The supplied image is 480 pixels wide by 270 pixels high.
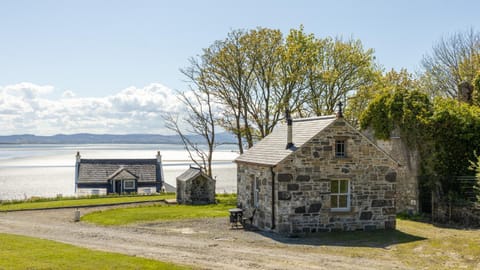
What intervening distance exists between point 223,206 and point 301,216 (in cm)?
1427

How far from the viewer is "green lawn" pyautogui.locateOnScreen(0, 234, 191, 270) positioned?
15094mm

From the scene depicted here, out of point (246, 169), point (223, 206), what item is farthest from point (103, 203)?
point (246, 169)

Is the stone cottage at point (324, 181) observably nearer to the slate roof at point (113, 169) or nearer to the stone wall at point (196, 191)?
the stone wall at point (196, 191)

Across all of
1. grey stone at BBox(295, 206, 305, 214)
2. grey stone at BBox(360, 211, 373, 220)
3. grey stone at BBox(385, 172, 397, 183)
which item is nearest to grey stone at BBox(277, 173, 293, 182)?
grey stone at BBox(295, 206, 305, 214)

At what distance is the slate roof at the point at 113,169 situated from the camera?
56531 mm

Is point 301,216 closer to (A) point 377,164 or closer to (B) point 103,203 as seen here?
(A) point 377,164

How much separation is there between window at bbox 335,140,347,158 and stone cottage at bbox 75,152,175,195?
3594 centimetres

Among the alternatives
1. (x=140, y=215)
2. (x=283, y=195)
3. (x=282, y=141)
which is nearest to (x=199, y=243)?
(x=283, y=195)

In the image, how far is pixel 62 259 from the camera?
1603 cm

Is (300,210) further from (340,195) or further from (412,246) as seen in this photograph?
(412,246)

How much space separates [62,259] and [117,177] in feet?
133

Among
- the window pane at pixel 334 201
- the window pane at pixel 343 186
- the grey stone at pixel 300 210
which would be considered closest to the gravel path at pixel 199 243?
the grey stone at pixel 300 210

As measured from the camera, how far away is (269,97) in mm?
44250

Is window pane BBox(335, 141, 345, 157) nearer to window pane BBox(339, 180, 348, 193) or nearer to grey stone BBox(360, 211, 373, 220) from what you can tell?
window pane BBox(339, 180, 348, 193)
